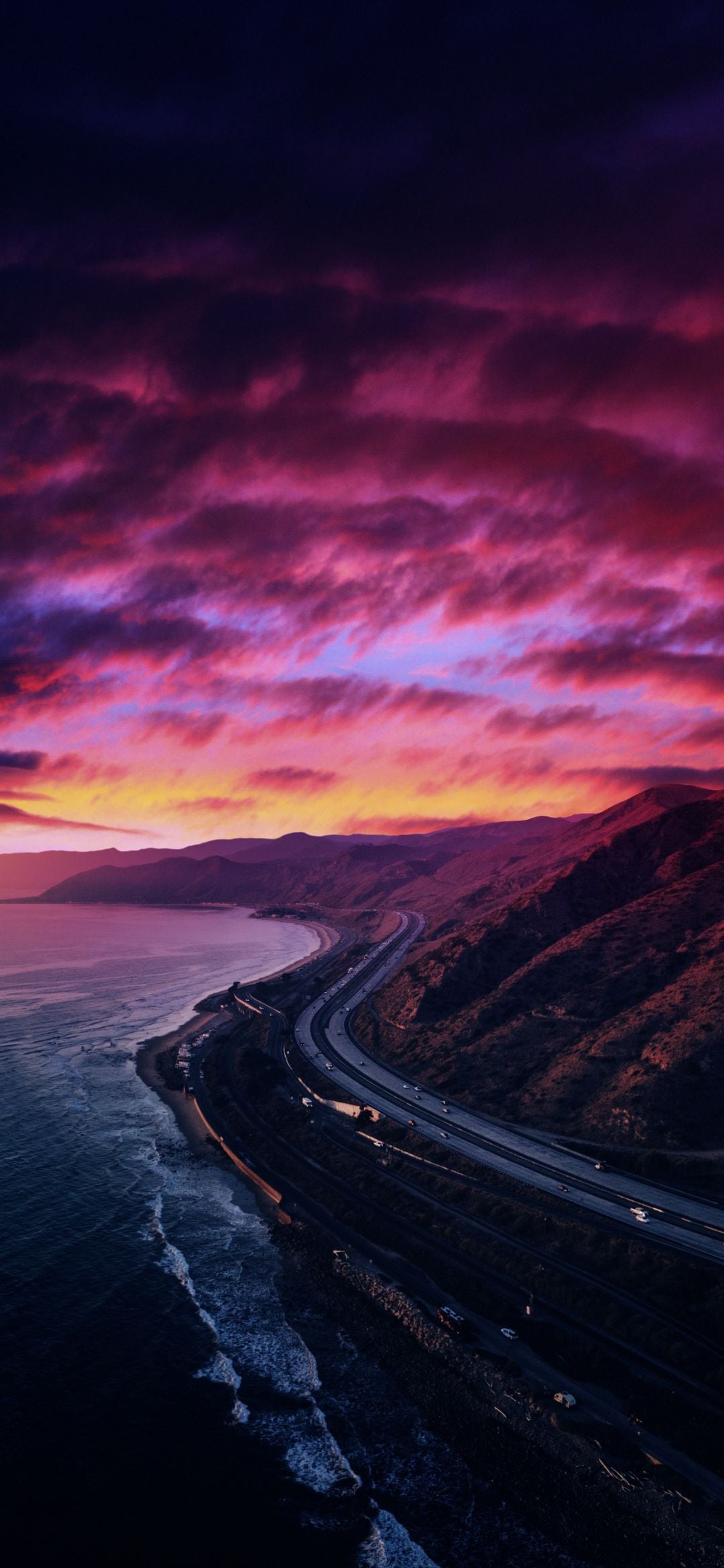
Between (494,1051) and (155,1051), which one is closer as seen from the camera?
(494,1051)

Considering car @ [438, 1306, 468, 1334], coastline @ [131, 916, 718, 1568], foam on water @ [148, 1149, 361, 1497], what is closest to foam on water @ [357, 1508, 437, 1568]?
foam on water @ [148, 1149, 361, 1497]

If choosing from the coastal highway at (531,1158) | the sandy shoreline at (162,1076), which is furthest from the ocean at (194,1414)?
the coastal highway at (531,1158)

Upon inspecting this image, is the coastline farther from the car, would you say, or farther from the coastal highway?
the coastal highway

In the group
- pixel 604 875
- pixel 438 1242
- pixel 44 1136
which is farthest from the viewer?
pixel 604 875

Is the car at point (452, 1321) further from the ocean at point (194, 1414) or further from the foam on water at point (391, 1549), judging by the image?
the foam on water at point (391, 1549)

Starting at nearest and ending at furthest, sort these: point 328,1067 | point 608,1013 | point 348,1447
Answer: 1. point 348,1447
2. point 608,1013
3. point 328,1067

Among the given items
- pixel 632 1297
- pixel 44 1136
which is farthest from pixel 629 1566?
pixel 44 1136

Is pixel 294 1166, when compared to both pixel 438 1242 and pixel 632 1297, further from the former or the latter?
pixel 632 1297
